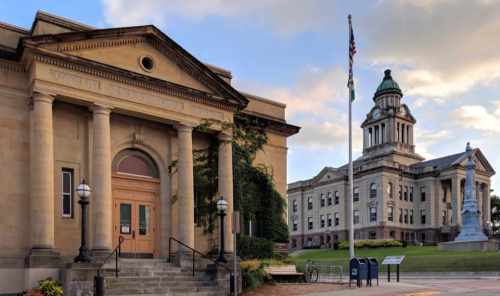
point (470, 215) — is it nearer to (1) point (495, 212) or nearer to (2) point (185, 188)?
(2) point (185, 188)

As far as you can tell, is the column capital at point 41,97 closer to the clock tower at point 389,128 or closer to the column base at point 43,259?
the column base at point 43,259

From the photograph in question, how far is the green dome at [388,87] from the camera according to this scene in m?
106

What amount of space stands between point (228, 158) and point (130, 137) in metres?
4.41

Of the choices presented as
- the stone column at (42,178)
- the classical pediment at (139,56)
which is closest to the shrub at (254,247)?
the classical pediment at (139,56)

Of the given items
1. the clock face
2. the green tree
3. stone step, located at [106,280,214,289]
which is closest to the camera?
stone step, located at [106,280,214,289]

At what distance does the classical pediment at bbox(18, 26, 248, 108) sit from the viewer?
18.4m

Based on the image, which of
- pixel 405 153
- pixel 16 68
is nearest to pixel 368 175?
pixel 405 153

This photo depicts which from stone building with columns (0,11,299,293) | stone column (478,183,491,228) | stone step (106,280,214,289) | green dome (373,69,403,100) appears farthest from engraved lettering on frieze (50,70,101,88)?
green dome (373,69,403,100)

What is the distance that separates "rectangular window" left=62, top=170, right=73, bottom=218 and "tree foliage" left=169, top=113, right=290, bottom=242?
4334 mm

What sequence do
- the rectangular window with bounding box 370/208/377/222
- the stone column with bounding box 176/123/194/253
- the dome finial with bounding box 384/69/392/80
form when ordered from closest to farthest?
the stone column with bounding box 176/123/194/253 → the rectangular window with bounding box 370/208/377/222 → the dome finial with bounding box 384/69/392/80

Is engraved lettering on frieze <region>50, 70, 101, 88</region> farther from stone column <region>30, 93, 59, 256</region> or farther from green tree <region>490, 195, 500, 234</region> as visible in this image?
green tree <region>490, 195, 500, 234</region>

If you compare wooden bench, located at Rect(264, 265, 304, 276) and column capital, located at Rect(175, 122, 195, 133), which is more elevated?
column capital, located at Rect(175, 122, 195, 133)

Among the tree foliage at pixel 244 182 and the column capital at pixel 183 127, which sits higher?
the column capital at pixel 183 127

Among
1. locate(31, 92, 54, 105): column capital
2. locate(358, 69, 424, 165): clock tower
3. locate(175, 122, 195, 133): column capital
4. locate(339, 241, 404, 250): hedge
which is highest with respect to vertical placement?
locate(358, 69, 424, 165): clock tower
